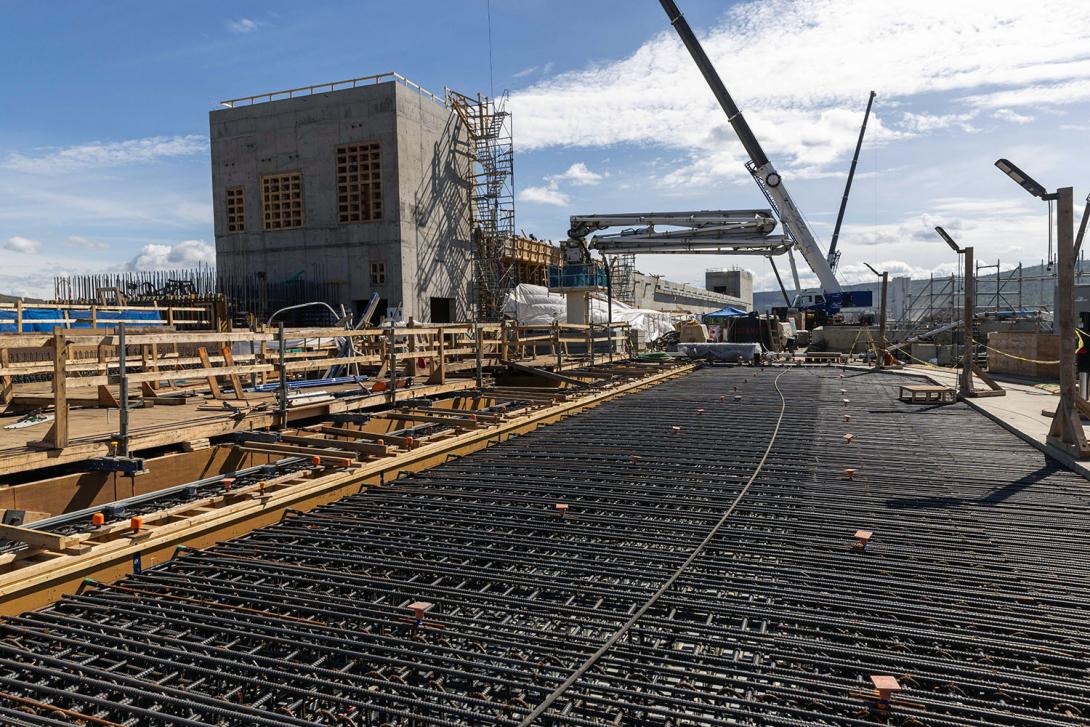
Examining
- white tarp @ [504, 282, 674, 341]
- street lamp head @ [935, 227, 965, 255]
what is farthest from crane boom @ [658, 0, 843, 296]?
street lamp head @ [935, 227, 965, 255]

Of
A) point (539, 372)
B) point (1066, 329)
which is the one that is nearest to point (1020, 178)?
point (1066, 329)

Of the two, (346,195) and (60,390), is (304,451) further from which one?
(346,195)

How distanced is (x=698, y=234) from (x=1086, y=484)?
2581 centimetres

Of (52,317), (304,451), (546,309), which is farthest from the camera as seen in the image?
(546,309)

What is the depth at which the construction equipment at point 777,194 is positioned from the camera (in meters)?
33.7

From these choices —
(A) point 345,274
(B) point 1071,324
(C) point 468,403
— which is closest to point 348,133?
(A) point 345,274

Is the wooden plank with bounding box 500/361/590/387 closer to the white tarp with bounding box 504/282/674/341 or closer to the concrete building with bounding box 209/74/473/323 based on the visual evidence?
the concrete building with bounding box 209/74/473/323

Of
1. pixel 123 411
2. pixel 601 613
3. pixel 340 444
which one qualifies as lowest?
pixel 601 613

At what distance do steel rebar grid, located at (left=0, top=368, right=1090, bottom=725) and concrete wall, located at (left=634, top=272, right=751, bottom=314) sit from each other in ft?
141

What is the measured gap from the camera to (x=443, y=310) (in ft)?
113

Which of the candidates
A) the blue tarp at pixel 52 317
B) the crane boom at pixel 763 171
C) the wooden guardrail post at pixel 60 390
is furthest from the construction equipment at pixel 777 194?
the wooden guardrail post at pixel 60 390

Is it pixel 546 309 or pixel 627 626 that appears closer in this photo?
pixel 627 626

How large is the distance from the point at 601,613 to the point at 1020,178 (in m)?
9.30

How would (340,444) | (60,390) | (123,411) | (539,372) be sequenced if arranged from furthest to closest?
(539,372) < (340,444) < (123,411) < (60,390)
